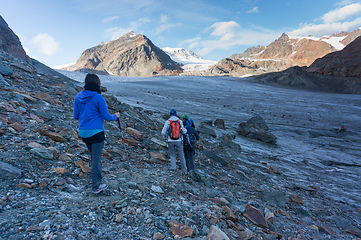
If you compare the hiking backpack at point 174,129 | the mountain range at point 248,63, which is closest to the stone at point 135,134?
the hiking backpack at point 174,129

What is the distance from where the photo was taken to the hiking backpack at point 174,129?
5.78 meters

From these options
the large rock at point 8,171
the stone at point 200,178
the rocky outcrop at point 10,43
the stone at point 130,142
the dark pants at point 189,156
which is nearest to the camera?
the large rock at point 8,171

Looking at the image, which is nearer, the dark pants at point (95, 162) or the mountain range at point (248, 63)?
the dark pants at point (95, 162)

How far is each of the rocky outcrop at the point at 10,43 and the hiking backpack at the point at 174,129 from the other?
12.0m

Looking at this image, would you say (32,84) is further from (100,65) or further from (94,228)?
(100,65)

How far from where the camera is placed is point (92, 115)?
10.5ft

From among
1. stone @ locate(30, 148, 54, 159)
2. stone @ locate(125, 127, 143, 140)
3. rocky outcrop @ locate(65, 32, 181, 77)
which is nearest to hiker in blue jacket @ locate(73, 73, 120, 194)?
stone @ locate(30, 148, 54, 159)

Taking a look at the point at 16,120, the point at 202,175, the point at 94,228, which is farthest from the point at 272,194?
the point at 16,120

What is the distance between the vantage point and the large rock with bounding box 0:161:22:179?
118 inches

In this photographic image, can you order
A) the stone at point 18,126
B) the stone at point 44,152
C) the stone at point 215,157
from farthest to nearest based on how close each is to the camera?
the stone at point 215,157 < the stone at point 18,126 < the stone at point 44,152

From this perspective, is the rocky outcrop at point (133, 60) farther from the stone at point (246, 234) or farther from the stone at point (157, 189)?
the stone at point (246, 234)

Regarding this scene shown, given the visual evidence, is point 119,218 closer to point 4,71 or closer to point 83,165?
point 83,165

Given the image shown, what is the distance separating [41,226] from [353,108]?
32506 millimetres

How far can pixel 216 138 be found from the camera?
11.0 metres
